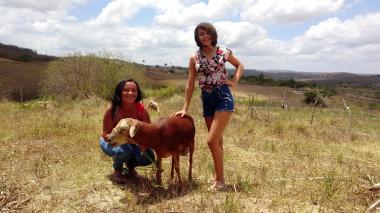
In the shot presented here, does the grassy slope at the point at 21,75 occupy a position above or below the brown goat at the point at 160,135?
below

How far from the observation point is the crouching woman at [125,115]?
5.45m

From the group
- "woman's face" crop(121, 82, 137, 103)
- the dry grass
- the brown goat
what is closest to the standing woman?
the brown goat

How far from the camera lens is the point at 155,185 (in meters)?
5.39

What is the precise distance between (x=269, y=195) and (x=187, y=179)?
3.93ft

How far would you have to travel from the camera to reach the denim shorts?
16.8 feet

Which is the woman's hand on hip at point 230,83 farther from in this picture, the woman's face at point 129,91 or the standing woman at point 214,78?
the woman's face at point 129,91

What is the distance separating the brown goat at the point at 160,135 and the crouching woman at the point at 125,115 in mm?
439

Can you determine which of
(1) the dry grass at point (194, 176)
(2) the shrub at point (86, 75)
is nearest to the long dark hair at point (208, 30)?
(1) the dry grass at point (194, 176)

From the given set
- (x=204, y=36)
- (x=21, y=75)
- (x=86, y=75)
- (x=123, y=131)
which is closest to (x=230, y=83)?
(x=204, y=36)

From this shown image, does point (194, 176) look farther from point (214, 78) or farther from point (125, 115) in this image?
point (214, 78)

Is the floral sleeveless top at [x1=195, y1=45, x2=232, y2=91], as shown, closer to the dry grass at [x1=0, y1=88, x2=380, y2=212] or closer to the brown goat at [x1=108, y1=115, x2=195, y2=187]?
the brown goat at [x1=108, y1=115, x2=195, y2=187]

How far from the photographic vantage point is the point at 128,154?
5570 mm

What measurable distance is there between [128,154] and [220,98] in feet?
4.94

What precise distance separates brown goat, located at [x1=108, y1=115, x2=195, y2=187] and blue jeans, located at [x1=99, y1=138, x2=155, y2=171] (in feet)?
1.36
